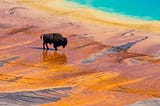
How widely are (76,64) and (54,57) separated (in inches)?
46.6

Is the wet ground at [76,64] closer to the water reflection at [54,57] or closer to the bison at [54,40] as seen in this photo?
the water reflection at [54,57]

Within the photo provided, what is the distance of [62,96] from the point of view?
14328mm

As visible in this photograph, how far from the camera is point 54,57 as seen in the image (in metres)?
18.4

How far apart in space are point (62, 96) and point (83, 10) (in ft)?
39.4

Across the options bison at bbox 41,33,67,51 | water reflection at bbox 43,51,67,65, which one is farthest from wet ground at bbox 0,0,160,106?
bison at bbox 41,33,67,51

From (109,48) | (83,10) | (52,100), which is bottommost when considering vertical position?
(52,100)

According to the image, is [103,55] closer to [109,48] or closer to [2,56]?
[109,48]

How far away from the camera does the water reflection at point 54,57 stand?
1787 centimetres

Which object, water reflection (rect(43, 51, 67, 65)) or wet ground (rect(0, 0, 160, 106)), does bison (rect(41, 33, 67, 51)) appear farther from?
water reflection (rect(43, 51, 67, 65))

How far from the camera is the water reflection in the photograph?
17.9 meters

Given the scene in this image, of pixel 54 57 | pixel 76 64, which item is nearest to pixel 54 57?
pixel 54 57

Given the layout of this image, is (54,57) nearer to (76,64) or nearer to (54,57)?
(54,57)

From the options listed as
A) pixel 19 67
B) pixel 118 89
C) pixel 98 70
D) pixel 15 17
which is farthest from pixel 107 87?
pixel 15 17

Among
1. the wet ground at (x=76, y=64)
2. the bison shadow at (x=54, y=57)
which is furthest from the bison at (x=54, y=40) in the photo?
the bison shadow at (x=54, y=57)
